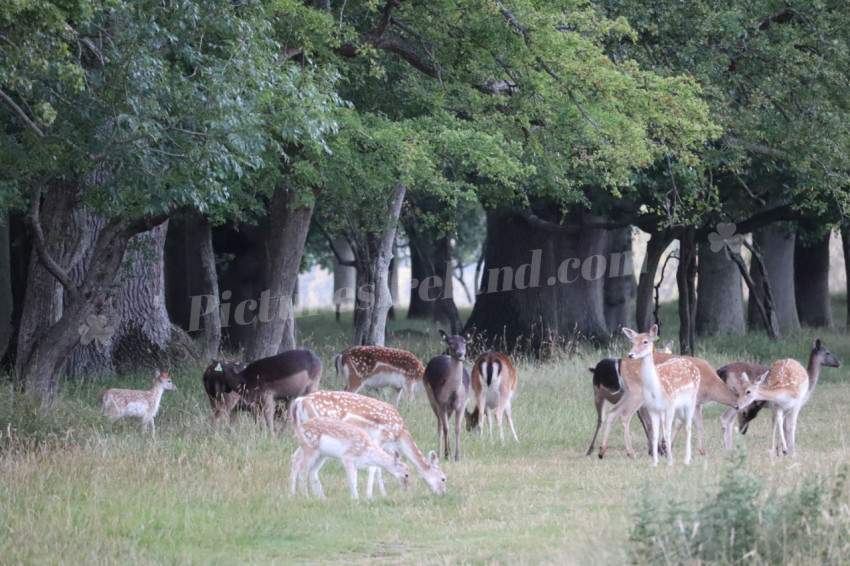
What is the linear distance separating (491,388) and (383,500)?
16.0 ft

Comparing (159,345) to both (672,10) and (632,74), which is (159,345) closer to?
(632,74)

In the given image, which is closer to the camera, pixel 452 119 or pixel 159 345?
pixel 452 119

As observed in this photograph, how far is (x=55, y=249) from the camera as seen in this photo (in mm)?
15922

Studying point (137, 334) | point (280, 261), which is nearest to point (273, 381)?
point (280, 261)

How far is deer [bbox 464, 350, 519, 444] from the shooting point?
1369 centimetres

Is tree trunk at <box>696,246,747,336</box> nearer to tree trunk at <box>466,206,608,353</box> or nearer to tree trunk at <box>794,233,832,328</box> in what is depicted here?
tree trunk at <box>466,206,608,353</box>

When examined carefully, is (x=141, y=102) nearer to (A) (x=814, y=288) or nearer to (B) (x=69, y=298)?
(B) (x=69, y=298)

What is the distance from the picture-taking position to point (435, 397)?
12047 mm

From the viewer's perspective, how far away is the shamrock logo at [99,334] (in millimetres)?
16969

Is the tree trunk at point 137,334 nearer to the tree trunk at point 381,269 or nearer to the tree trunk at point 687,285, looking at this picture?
the tree trunk at point 381,269

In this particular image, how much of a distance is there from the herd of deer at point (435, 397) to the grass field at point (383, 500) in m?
0.28

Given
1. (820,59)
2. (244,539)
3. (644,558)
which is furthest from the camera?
(820,59)

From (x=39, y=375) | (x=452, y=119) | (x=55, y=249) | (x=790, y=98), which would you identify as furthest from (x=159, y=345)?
(x=790, y=98)

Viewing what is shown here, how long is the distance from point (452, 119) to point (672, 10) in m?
5.50
